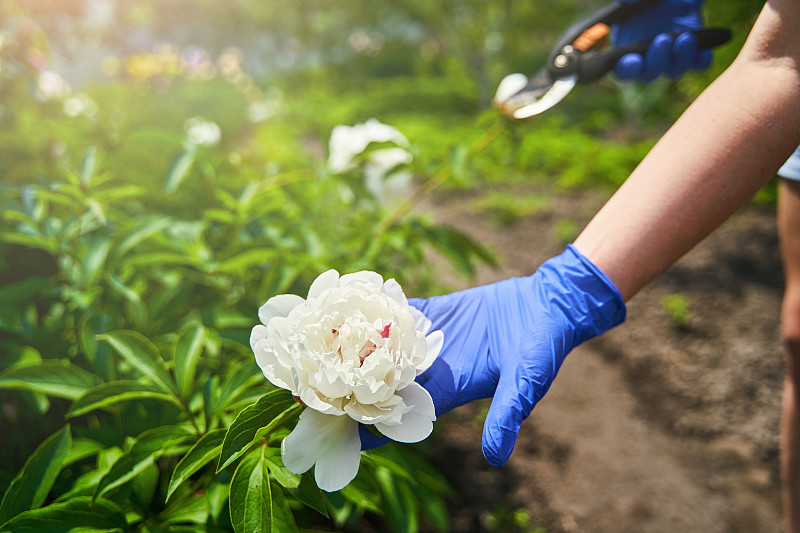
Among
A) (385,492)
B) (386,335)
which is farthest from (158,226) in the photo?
(385,492)

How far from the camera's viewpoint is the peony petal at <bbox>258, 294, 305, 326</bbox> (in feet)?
2.64

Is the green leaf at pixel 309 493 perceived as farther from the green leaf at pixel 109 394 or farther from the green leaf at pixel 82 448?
the green leaf at pixel 82 448

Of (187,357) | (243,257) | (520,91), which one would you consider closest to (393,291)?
(187,357)

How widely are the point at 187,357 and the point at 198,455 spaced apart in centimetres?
22

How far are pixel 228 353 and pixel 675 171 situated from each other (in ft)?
3.72

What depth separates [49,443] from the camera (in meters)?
0.81

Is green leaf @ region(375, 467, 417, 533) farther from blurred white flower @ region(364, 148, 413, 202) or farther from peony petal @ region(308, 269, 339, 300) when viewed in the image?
blurred white flower @ region(364, 148, 413, 202)

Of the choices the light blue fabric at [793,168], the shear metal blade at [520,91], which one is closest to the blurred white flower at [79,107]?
the shear metal blade at [520,91]

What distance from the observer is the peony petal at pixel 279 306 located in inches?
31.7

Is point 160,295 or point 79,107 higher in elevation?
point 79,107

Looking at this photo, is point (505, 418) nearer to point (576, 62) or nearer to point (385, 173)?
point (385, 173)

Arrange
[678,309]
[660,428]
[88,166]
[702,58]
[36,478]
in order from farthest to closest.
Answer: [678,309]
[660,428]
[702,58]
[88,166]
[36,478]

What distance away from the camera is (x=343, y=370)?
2.29 ft

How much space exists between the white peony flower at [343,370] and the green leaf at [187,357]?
0.64ft
